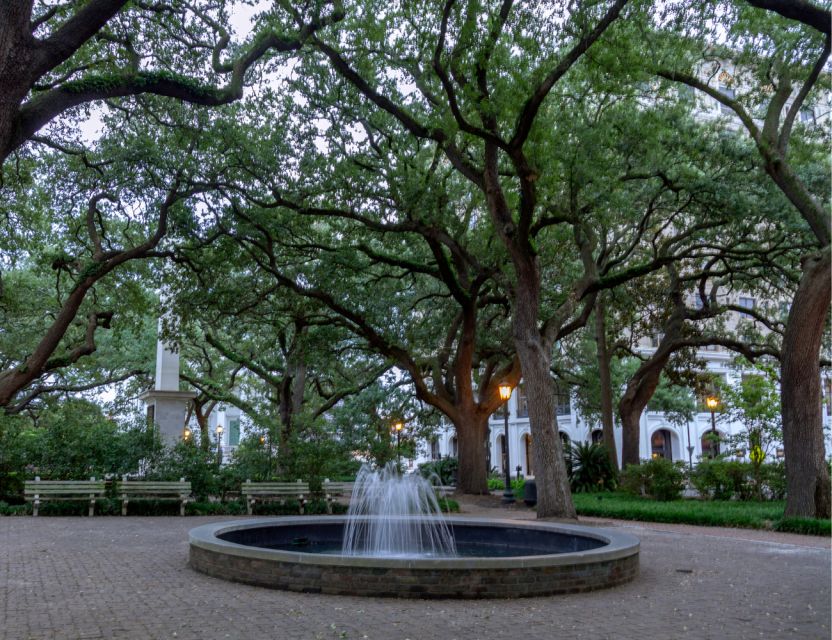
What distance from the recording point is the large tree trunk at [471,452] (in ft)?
77.0

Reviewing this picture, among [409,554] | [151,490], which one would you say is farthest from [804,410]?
[151,490]

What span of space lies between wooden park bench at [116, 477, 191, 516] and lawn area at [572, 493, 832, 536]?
10.1 m

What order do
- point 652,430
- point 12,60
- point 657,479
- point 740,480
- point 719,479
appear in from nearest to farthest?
point 12,60 → point 719,479 → point 740,480 → point 657,479 → point 652,430

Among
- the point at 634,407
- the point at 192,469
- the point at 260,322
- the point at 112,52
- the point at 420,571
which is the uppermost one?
the point at 112,52

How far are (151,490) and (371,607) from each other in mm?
11711

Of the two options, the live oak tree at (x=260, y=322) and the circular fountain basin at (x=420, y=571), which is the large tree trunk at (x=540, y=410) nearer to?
the circular fountain basin at (x=420, y=571)

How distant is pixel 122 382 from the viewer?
3284 cm

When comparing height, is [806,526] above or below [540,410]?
below

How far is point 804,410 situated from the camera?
14.7 m

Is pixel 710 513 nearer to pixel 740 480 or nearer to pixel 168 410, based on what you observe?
pixel 740 480

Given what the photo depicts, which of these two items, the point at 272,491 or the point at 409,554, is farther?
the point at 272,491

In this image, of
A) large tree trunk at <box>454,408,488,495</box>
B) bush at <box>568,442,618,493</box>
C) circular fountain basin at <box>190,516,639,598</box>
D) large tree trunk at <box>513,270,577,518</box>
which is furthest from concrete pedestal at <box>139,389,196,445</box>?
bush at <box>568,442,618,493</box>

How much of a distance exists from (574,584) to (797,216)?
13.8 m

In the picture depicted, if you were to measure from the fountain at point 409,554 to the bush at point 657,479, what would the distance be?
1137cm
